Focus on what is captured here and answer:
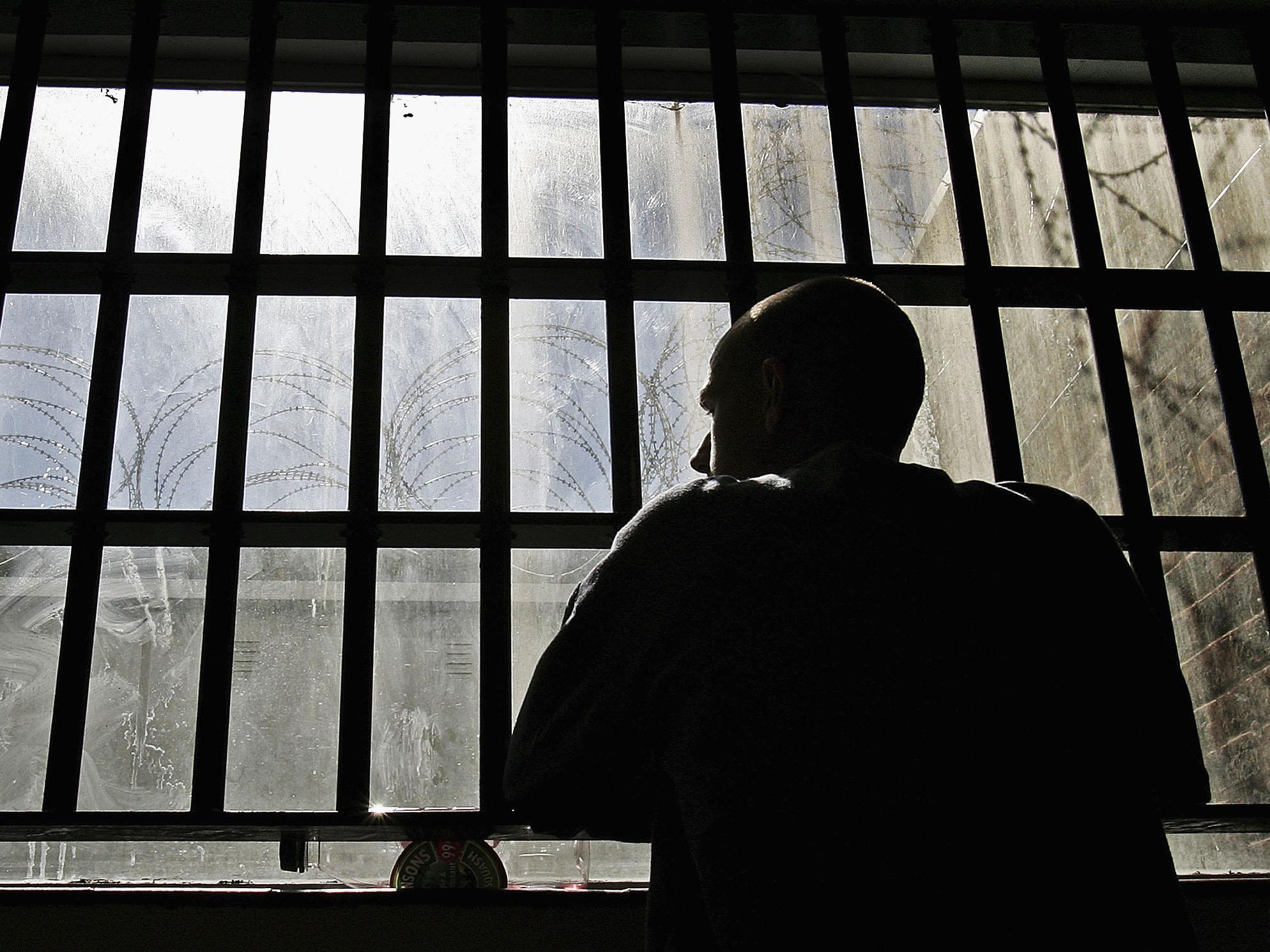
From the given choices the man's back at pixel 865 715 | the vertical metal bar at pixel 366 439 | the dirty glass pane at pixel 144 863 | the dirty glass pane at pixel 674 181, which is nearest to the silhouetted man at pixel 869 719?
the man's back at pixel 865 715

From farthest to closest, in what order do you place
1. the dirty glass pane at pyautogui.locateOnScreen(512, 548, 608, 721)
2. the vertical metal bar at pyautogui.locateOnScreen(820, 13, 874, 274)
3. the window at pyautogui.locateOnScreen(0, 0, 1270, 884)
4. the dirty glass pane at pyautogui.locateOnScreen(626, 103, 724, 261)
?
the dirty glass pane at pyautogui.locateOnScreen(626, 103, 724, 261), the vertical metal bar at pyautogui.locateOnScreen(820, 13, 874, 274), the dirty glass pane at pyautogui.locateOnScreen(512, 548, 608, 721), the window at pyautogui.locateOnScreen(0, 0, 1270, 884)

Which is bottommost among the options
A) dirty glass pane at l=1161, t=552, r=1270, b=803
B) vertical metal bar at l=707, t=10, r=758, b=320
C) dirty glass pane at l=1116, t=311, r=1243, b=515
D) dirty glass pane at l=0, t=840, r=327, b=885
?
dirty glass pane at l=0, t=840, r=327, b=885

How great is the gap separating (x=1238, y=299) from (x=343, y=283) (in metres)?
1.99

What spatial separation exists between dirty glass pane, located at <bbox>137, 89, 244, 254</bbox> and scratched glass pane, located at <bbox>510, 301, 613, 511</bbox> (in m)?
0.67

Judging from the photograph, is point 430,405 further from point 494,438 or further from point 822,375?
point 822,375

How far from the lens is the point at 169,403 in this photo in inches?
95.0

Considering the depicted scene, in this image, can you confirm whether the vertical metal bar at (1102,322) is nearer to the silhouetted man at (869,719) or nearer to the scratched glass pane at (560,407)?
the scratched glass pane at (560,407)

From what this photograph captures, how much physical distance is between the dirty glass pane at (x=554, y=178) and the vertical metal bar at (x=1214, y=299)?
1361 mm

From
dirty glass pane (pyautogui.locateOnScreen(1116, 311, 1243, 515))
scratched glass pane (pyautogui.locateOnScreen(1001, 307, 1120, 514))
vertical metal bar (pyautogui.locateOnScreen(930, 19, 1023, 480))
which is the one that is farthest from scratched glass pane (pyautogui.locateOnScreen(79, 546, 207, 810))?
dirty glass pane (pyautogui.locateOnScreen(1116, 311, 1243, 515))

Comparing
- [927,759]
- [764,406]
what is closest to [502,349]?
[764,406]

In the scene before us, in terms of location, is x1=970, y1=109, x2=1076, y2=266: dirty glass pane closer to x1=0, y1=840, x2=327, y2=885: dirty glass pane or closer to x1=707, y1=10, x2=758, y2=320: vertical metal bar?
x1=707, y1=10, x2=758, y2=320: vertical metal bar

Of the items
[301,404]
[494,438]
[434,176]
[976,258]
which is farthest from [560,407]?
[976,258]

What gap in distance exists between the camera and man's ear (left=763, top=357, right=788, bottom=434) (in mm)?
1317

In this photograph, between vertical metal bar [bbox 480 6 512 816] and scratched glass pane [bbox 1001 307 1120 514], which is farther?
scratched glass pane [bbox 1001 307 1120 514]
